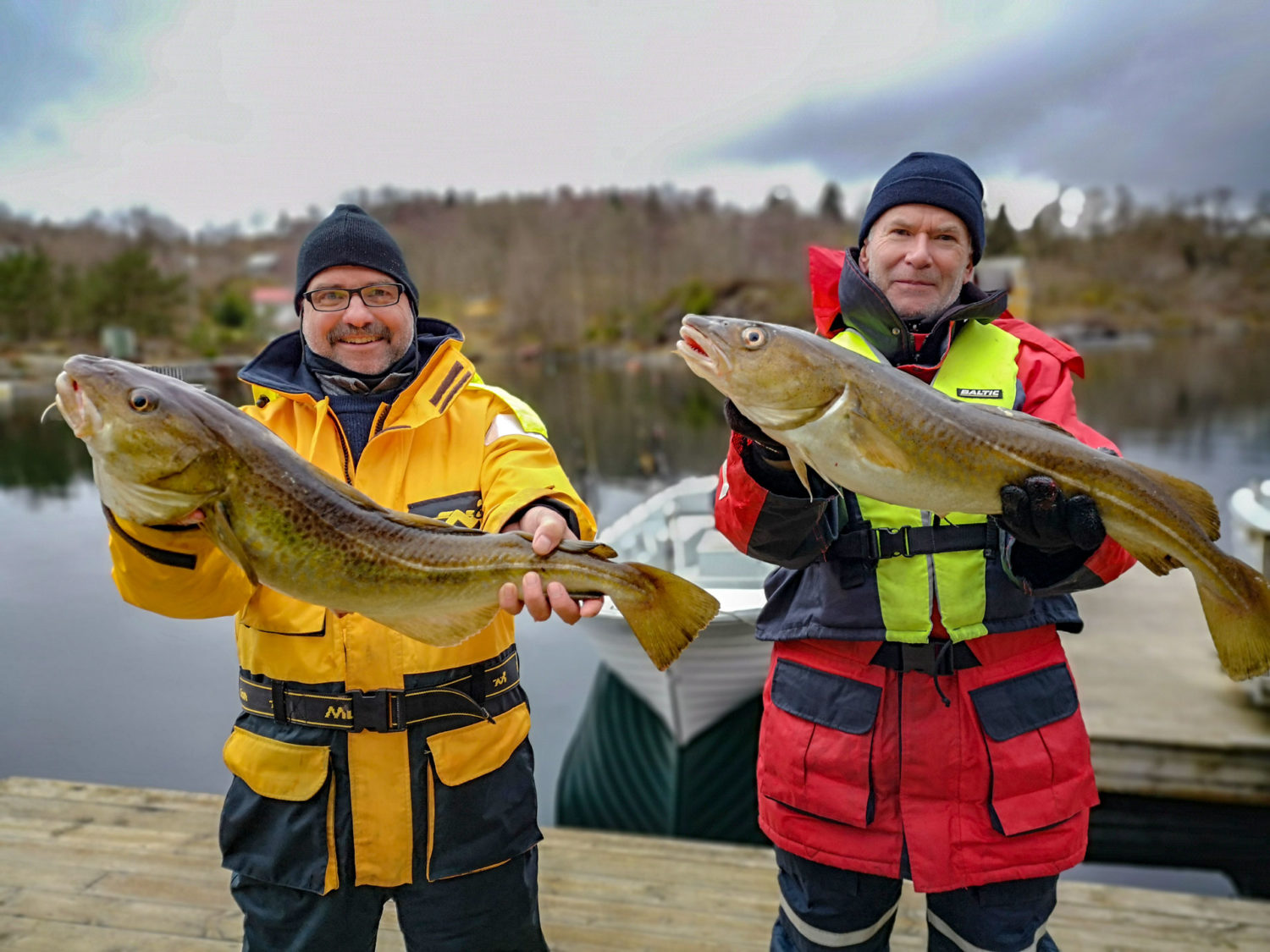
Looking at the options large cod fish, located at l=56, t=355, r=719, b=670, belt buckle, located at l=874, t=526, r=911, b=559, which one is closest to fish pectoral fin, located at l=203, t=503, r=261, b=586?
large cod fish, located at l=56, t=355, r=719, b=670

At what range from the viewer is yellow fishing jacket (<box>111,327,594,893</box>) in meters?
1.95

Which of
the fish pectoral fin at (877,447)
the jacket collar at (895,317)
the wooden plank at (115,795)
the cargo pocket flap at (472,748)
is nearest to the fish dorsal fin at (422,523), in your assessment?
the cargo pocket flap at (472,748)

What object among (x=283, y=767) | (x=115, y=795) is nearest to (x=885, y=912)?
(x=283, y=767)

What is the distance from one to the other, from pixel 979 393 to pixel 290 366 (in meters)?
1.84

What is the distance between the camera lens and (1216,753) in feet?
18.5

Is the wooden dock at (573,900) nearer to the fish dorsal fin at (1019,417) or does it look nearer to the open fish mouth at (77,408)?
the fish dorsal fin at (1019,417)

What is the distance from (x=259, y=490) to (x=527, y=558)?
58 cm

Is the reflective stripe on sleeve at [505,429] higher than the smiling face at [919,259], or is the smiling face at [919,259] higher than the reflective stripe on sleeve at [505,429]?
the smiling face at [919,259]

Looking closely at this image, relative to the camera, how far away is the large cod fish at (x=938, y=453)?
1741 mm

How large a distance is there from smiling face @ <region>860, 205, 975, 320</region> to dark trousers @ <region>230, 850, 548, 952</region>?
1808 mm

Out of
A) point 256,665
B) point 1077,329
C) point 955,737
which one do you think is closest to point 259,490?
point 256,665

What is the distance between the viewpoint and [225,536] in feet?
5.46

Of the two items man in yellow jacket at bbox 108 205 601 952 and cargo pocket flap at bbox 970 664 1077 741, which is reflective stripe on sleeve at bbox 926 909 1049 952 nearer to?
cargo pocket flap at bbox 970 664 1077 741

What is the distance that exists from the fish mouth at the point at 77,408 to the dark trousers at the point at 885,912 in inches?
74.2
